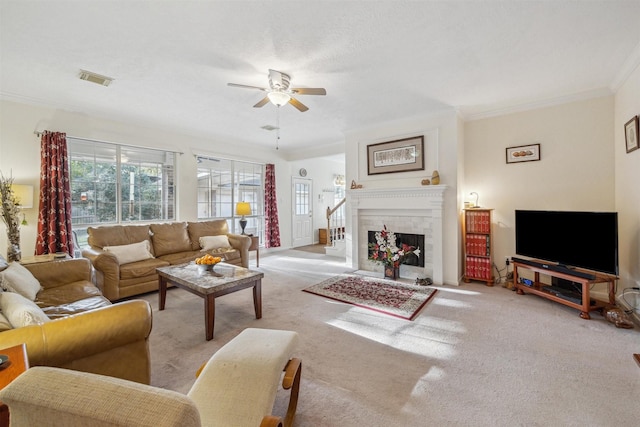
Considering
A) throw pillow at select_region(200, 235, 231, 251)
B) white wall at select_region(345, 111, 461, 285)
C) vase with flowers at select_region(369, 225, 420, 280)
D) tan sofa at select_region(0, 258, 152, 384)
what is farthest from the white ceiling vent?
vase with flowers at select_region(369, 225, 420, 280)

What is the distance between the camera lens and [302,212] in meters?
8.03

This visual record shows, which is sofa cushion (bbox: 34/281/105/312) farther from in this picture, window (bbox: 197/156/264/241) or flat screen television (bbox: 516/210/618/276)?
flat screen television (bbox: 516/210/618/276)

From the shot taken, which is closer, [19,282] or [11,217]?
[19,282]

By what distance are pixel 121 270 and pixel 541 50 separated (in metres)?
5.16

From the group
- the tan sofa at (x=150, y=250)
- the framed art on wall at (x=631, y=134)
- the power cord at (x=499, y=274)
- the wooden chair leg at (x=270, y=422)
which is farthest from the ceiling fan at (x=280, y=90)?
the power cord at (x=499, y=274)

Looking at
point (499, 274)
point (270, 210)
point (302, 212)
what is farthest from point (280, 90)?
point (302, 212)

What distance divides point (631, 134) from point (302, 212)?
6430mm

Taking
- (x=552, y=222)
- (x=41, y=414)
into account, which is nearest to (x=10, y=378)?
(x=41, y=414)

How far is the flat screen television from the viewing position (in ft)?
9.37

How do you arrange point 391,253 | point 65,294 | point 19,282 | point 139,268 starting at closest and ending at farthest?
1. point 19,282
2. point 65,294
3. point 139,268
4. point 391,253

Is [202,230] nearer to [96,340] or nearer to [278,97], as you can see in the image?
[278,97]

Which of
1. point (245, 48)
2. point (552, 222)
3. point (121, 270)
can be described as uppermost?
point (245, 48)

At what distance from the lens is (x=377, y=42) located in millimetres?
2404

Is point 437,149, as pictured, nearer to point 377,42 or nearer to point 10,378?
point 377,42
